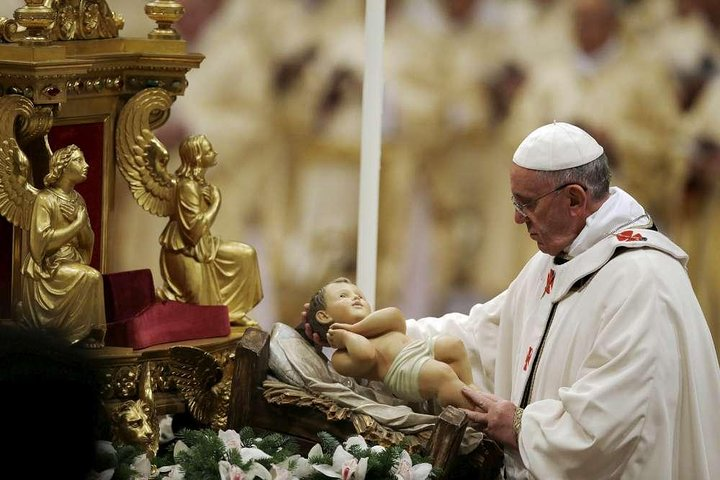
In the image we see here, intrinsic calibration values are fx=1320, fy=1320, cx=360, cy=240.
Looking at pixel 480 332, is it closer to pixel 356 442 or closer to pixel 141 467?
pixel 356 442

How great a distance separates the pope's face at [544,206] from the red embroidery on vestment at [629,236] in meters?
0.13

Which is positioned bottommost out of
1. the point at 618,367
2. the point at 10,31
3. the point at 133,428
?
the point at 133,428

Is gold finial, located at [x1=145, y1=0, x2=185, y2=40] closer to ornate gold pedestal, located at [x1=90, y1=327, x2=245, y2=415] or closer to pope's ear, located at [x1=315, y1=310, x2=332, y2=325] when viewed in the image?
ornate gold pedestal, located at [x1=90, y1=327, x2=245, y2=415]

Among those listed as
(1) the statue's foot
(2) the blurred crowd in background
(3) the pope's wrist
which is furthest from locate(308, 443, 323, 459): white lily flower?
(2) the blurred crowd in background

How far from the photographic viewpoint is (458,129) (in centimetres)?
703

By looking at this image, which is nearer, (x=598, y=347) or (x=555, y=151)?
(x=598, y=347)

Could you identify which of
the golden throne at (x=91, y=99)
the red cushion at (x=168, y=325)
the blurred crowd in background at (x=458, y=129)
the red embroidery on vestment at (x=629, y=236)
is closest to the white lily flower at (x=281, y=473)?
the golden throne at (x=91, y=99)

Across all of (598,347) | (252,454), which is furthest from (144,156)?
(598,347)

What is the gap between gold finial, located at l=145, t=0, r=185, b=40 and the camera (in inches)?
195

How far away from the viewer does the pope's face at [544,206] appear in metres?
3.87

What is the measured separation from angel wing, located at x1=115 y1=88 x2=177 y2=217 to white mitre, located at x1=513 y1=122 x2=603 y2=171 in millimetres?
1544

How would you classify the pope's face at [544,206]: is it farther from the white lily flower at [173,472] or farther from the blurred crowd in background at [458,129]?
the blurred crowd in background at [458,129]

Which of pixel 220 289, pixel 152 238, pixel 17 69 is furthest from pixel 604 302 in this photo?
pixel 152 238

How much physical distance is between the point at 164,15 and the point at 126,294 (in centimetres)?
106
